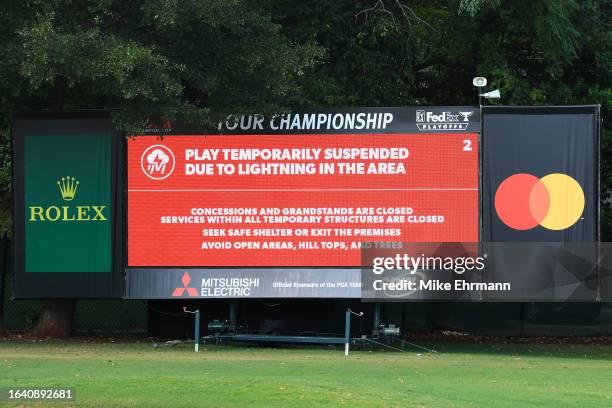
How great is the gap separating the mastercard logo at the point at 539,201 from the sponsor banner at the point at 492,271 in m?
0.38

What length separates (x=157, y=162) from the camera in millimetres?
19719

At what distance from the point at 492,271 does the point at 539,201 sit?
144cm

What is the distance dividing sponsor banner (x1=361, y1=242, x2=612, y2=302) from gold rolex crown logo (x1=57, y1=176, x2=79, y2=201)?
523 centimetres

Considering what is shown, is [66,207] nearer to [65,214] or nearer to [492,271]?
[65,214]

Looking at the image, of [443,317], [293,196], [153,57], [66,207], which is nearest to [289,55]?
[293,196]

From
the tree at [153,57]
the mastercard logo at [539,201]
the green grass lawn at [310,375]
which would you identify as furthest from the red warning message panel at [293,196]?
the green grass lawn at [310,375]

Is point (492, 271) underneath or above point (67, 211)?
underneath

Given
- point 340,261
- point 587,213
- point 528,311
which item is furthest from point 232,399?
point 528,311

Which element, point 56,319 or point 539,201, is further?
point 56,319

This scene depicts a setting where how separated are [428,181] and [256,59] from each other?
361 cm

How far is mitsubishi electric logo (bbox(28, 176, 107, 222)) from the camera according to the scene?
19.9 meters

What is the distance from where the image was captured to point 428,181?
1944 centimetres

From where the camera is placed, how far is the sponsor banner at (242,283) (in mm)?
19516

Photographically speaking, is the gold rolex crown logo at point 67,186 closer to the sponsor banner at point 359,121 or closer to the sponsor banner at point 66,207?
the sponsor banner at point 66,207
